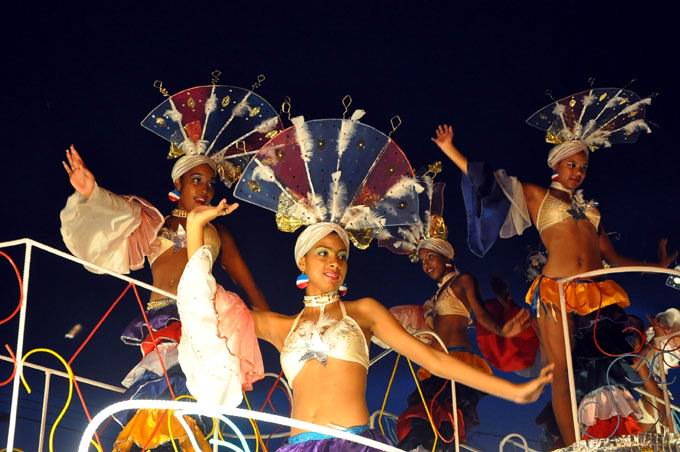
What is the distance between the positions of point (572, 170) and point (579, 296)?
2.17 ft

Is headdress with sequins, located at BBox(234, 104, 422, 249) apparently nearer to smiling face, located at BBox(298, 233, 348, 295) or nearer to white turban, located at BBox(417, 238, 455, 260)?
smiling face, located at BBox(298, 233, 348, 295)

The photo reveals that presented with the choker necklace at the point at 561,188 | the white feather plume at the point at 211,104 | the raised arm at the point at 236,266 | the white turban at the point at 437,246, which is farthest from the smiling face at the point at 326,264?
the white turban at the point at 437,246

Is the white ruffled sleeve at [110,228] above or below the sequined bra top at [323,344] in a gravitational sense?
above

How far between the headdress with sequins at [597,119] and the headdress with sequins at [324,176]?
5.30ft

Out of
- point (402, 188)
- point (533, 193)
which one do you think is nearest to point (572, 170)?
point (533, 193)

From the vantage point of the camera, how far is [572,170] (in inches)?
186

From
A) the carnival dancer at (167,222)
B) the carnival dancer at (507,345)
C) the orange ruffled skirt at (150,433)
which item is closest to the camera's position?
the orange ruffled skirt at (150,433)

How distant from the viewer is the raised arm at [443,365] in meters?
2.81

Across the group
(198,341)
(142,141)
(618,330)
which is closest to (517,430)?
(618,330)

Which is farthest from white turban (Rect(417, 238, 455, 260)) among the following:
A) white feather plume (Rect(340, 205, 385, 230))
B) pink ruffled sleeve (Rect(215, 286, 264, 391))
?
pink ruffled sleeve (Rect(215, 286, 264, 391))

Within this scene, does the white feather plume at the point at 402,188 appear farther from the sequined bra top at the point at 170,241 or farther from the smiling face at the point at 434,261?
the smiling face at the point at 434,261

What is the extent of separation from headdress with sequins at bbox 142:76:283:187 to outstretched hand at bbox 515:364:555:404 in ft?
6.83

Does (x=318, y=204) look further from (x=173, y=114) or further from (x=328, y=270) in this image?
(x=173, y=114)

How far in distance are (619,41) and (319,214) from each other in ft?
11.6
